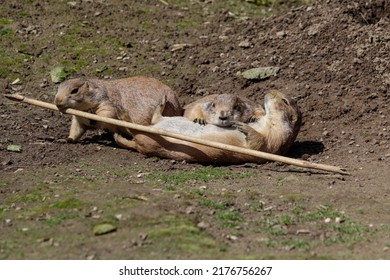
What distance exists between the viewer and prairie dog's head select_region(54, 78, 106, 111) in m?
11.2

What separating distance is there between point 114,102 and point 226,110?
5.33 feet

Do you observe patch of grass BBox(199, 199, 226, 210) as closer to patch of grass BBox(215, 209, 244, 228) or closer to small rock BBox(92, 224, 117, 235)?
patch of grass BBox(215, 209, 244, 228)

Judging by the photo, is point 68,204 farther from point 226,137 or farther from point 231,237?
point 226,137

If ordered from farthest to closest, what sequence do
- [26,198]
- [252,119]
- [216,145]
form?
[252,119] → [216,145] → [26,198]

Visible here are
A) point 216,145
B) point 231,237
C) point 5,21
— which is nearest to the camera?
point 231,237

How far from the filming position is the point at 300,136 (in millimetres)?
11773

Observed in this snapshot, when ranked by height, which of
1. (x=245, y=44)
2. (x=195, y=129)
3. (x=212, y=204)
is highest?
(x=245, y=44)

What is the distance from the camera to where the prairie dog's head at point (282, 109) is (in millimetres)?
11332

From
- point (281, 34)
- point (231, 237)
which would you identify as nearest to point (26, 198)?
point (231, 237)

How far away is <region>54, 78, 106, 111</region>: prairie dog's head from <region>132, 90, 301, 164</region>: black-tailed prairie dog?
3.00 feet

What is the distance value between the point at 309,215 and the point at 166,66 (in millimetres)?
5651

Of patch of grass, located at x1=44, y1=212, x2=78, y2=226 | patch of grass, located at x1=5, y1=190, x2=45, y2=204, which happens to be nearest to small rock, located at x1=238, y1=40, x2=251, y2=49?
patch of grass, located at x1=5, y1=190, x2=45, y2=204

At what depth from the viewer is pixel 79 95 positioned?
11352 millimetres

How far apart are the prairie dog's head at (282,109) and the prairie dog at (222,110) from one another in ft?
0.61
